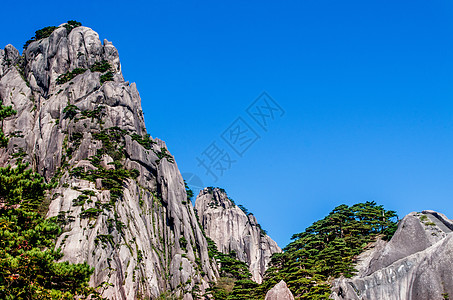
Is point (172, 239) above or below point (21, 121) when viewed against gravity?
below

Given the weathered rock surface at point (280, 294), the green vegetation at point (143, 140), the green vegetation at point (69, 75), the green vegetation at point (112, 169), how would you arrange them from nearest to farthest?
the weathered rock surface at point (280, 294) → the green vegetation at point (112, 169) → the green vegetation at point (143, 140) → the green vegetation at point (69, 75)

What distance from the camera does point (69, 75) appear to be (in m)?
68.8

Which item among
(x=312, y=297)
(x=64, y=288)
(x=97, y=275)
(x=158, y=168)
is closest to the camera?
(x=64, y=288)

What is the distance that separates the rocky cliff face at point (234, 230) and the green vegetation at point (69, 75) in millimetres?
39681

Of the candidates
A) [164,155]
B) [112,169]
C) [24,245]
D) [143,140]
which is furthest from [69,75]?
[24,245]

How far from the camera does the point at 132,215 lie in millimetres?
52031

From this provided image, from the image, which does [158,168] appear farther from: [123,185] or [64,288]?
[64,288]

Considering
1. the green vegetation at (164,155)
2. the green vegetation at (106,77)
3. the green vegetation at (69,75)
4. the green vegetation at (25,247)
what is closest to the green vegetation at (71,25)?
the green vegetation at (69,75)

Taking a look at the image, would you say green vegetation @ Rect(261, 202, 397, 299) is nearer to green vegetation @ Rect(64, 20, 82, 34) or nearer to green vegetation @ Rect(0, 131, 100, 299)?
green vegetation @ Rect(0, 131, 100, 299)

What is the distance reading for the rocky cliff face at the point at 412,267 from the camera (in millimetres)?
24750

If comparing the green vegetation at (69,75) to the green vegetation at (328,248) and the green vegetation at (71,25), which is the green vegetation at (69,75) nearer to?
the green vegetation at (71,25)

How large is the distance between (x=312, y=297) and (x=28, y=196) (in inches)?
836

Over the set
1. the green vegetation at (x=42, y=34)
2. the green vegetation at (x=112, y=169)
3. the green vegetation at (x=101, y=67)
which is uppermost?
the green vegetation at (x=42, y=34)

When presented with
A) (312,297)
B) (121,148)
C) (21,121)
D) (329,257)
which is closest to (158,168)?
(121,148)
